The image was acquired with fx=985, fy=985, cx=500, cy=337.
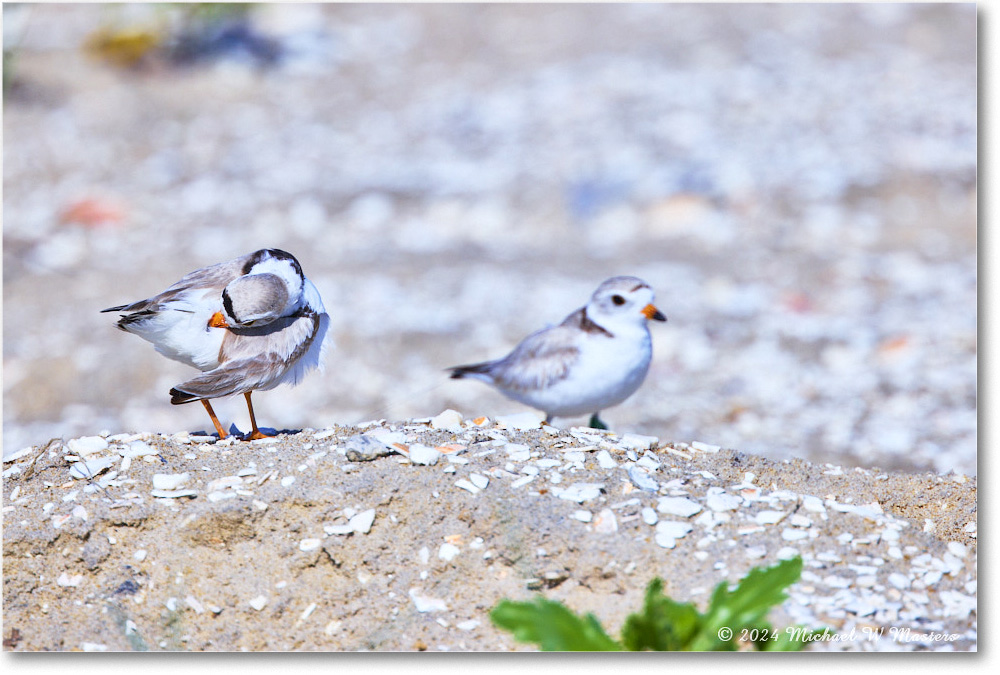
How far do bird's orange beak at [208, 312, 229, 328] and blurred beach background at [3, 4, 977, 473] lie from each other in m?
2.75

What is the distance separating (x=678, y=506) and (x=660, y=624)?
578mm

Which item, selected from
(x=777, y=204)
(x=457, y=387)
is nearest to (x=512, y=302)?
(x=457, y=387)

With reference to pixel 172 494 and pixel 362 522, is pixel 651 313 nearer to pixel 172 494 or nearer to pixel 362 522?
pixel 362 522

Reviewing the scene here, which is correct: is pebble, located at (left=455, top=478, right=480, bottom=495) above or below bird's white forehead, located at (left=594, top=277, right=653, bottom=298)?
below

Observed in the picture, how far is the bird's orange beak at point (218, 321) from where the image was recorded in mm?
3262

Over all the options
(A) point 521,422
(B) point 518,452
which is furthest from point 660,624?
(A) point 521,422

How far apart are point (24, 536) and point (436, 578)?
135 cm

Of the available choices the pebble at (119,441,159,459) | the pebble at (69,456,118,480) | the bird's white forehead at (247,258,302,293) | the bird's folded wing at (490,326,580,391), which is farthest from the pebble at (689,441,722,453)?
the pebble at (69,456,118,480)

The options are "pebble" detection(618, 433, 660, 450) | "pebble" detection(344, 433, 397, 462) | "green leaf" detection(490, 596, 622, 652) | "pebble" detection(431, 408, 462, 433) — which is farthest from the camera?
"pebble" detection(431, 408, 462, 433)

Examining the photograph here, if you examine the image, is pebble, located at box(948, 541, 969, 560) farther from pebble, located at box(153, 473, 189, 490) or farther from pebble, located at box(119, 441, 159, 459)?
pebble, located at box(119, 441, 159, 459)

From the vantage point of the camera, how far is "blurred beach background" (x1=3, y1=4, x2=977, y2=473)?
612 cm

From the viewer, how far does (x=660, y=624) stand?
2676 millimetres

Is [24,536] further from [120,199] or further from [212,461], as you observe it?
[120,199]

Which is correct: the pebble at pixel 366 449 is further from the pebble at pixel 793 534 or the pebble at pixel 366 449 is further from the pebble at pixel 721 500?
the pebble at pixel 793 534
